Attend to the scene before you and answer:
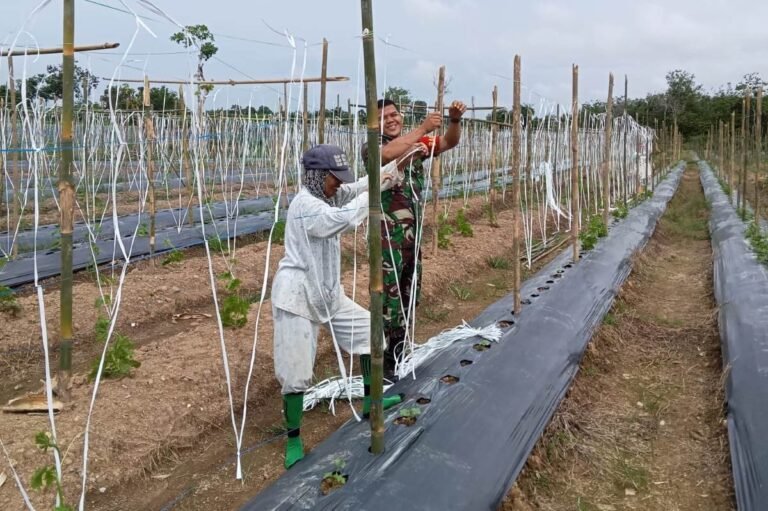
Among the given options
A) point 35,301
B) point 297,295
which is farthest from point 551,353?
point 35,301

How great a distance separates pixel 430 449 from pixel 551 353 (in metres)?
1.39

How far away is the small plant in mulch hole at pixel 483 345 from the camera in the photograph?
129 inches

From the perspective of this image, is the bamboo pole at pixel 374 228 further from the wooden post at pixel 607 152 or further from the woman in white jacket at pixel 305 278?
the wooden post at pixel 607 152

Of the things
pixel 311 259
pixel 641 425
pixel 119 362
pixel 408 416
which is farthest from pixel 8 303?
pixel 641 425

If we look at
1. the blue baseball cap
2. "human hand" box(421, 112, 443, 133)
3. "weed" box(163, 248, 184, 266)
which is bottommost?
"weed" box(163, 248, 184, 266)

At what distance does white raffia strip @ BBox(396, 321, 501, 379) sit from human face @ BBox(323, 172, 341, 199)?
0.99m

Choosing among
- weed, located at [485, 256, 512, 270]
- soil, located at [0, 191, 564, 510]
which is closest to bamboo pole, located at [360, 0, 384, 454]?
soil, located at [0, 191, 564, 510]

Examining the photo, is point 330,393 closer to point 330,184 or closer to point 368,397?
point 368,397

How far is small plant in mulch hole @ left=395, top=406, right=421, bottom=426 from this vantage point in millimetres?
2463

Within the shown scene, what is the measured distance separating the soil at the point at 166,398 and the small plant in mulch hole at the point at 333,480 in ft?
1.28

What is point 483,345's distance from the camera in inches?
131

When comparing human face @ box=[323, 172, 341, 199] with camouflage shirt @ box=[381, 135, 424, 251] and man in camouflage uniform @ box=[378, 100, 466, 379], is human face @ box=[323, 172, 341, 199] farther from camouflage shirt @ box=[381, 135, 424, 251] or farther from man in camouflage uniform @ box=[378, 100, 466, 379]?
camouflage shirt @ box=[381, 135, 424, 251]

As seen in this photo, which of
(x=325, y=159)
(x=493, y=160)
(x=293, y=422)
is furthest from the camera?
(x=493, y=160)

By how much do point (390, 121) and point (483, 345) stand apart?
4.33 feet
